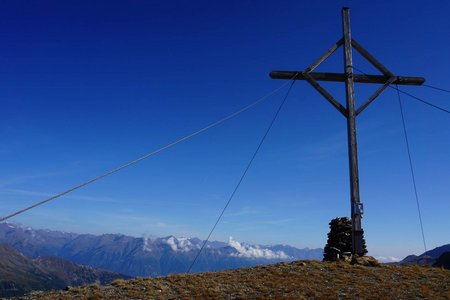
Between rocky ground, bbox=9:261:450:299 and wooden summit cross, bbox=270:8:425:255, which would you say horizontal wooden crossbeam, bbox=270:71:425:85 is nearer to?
wooden summit cross, bbox=270:8:425:255

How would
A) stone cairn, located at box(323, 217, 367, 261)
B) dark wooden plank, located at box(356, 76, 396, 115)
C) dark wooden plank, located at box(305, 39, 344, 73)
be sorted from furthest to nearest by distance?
stone cairn, located at box(323, 217, 367, 261) < dark wooden plank, located at box(305, 39, 344, 73) < dark wooden plank, located at box(356, 76, 396, 115)

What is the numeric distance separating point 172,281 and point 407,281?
1068 cm

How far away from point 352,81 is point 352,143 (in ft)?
11.4

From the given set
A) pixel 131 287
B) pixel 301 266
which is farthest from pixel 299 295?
pixel 131 287

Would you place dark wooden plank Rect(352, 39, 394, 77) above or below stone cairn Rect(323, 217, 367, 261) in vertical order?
above

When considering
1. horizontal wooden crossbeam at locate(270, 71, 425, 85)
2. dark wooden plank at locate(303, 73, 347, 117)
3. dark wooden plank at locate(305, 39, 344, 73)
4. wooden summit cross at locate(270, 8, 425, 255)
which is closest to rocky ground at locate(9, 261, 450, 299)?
wooden summit cross at locate(270, 8, 425, 255)

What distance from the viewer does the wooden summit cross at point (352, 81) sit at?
19906mm

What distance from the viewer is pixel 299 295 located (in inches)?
579

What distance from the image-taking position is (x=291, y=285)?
16.2m

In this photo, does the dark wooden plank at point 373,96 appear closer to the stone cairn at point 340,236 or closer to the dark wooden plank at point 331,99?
the dark wooden plank at point 331,99

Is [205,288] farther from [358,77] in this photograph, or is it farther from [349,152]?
[358,77]

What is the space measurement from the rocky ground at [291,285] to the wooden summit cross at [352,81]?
106 inches

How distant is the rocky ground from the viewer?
48.9 ft

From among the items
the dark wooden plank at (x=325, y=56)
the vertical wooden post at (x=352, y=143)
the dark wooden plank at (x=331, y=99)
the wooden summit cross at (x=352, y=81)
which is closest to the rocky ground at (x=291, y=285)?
the vertical wooden post at (x=352, y=143)
